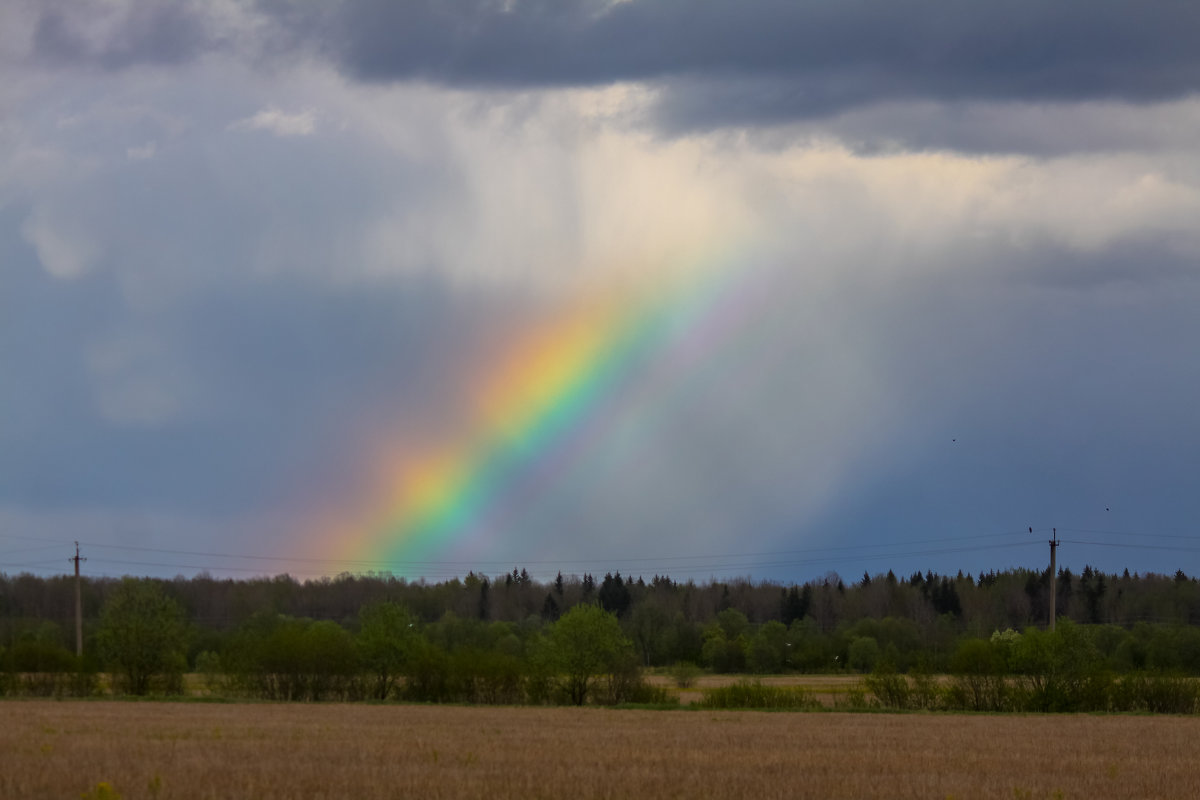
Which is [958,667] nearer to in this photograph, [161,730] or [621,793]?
[161,730]

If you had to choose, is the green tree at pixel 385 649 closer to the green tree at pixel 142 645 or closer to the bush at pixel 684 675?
Answer: the green tree at pixel 142 645

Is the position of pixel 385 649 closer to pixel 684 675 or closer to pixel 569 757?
pixel 684 675

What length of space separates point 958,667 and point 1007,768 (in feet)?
167

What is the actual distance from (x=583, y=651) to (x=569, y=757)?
167 ft

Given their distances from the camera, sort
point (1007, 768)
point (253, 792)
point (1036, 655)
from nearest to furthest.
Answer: point (253, 792)
point (1007, 768)
point (1036, 655)

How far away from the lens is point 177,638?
317 feet

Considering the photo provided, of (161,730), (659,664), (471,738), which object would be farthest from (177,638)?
(659,664)

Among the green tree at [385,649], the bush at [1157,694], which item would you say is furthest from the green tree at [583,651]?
the bush at [1157,694]

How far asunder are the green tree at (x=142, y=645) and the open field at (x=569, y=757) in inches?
1164

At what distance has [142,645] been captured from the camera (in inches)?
3757

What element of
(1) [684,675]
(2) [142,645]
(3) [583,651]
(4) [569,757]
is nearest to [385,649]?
(3) [583,651]

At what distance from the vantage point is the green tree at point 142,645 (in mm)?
95000

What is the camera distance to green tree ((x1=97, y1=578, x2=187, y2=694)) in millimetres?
95000

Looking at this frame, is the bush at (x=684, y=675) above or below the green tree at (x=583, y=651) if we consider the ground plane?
below
